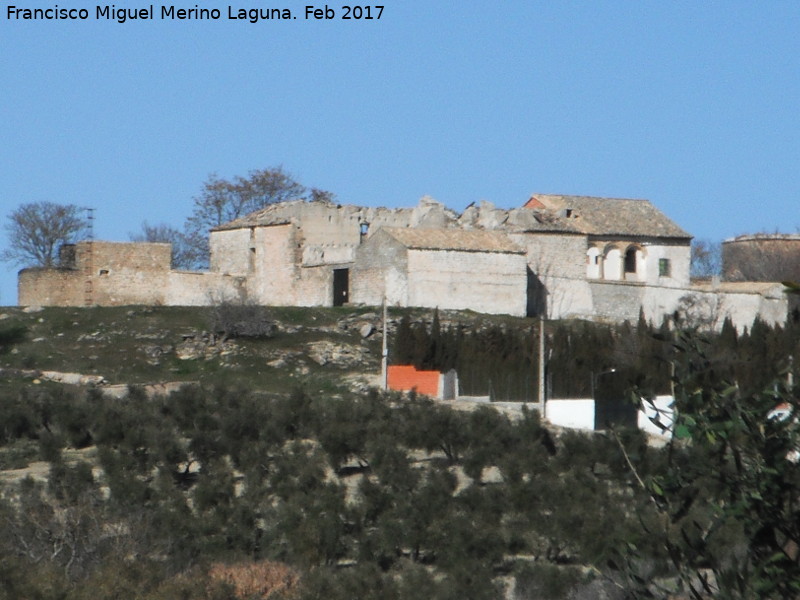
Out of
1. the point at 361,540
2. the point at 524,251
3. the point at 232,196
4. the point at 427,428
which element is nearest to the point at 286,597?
the point at 361,540

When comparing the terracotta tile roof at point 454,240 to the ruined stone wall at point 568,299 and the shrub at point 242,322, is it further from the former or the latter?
the shrub at point 242,322

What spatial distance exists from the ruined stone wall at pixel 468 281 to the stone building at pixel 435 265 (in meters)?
0.03

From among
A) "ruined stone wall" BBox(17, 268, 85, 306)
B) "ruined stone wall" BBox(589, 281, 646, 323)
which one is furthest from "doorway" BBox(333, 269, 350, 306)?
"ruined stone wall" BBox(17, 268, 85, 306)

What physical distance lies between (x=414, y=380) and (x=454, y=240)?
8923mm

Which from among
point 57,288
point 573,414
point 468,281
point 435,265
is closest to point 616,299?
point 468,281

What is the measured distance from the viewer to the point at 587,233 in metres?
44.0

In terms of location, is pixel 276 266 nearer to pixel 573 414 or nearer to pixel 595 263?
pixel 595 263

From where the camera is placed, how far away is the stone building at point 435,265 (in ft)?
132

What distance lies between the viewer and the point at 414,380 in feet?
107

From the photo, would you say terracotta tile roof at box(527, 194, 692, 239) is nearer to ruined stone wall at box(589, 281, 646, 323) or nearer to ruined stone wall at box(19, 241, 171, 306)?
ruined stone wall at box(589, 281, 646, 323)

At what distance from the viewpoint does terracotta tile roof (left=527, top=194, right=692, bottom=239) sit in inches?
1778

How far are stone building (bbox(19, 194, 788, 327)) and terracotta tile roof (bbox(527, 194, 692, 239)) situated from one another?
2.0 inches

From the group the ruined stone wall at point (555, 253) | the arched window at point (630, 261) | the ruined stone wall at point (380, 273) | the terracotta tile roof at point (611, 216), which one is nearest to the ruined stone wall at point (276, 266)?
the ruined stone wall at point (380, 273)

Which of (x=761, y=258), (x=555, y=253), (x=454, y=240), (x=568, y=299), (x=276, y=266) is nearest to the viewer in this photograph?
(x=454, y=240)
